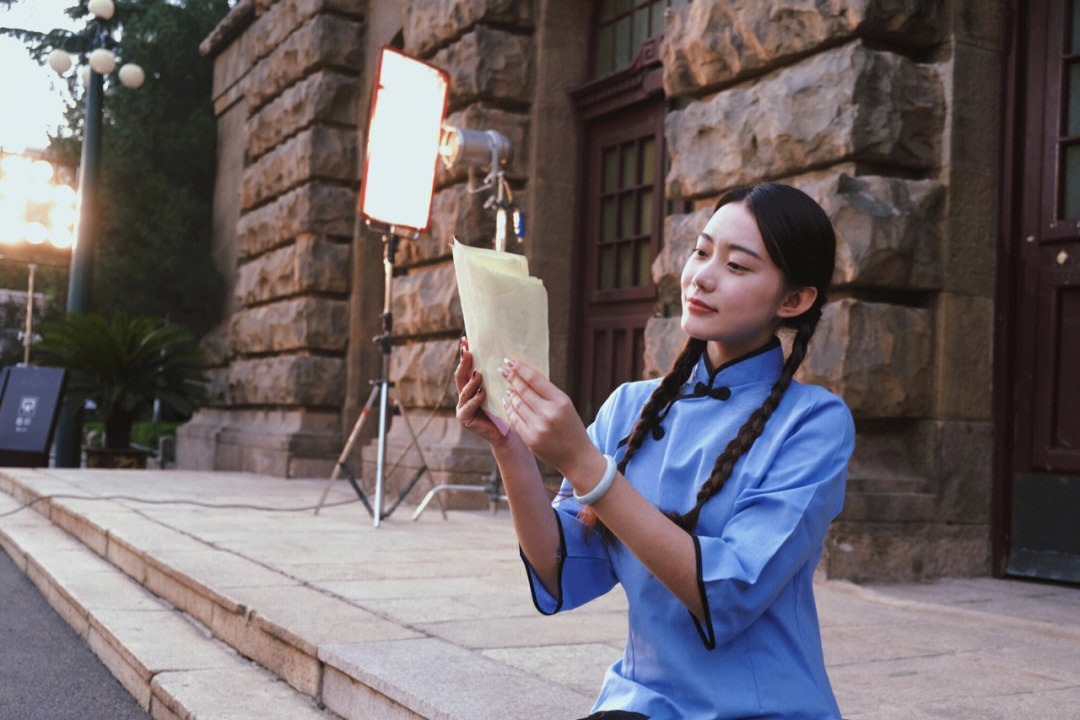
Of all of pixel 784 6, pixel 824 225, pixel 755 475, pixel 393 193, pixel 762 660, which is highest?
pixel 784 6

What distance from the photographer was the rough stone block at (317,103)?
434 inches

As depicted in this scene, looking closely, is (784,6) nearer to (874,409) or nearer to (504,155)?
(874,409)

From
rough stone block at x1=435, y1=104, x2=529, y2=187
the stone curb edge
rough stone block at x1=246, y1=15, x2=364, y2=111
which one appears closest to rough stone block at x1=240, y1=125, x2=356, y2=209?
rough stone block at x1=246, y1=15, x2=364, y2=111

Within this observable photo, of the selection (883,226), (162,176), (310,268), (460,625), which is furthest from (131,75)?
(460,625)

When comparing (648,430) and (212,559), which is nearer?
(648,430)

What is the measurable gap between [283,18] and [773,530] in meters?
11.9

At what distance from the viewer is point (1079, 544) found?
4.49m

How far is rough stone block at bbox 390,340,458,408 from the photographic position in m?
7.96

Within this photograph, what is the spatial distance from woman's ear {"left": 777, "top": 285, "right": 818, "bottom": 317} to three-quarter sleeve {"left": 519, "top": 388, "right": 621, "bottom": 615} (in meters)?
0.28

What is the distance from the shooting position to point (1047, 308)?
15.3ft

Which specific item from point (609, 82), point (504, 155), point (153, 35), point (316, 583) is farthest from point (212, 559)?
point (153, 35)

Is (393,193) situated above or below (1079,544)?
above

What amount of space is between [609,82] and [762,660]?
646 cm

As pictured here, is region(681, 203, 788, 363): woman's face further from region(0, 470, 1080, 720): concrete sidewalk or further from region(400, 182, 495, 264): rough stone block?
region(400, 182, 495, 264): rough stone block
